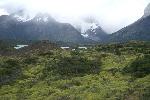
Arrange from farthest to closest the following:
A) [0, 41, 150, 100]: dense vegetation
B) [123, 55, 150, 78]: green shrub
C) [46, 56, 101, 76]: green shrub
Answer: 1. [46, 56, 101, 76]: green shrub
2. [123, 55, 150, 78]: green shrub
3. [0, 41, 150, 100]: dense vegetation

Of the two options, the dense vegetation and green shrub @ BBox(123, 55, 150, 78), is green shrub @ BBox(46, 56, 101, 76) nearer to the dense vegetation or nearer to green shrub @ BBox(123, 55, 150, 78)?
the dense vegetation

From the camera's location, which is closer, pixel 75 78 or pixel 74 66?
pixel 75 78

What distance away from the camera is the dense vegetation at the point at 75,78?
50.1 metres

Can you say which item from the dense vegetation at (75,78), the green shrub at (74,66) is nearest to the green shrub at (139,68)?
the dense vegetation at (75,78)

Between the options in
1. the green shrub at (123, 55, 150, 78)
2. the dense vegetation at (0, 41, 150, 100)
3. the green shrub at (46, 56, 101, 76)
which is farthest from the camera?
the green shrub at (46, 56, 101, 76)

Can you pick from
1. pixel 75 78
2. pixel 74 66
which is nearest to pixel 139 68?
pixel 75 78

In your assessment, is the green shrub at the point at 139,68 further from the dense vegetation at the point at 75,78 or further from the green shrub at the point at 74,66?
the green shrub at the point at 74,66

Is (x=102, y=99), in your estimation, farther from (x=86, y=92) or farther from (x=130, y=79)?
(x=130, y=79)

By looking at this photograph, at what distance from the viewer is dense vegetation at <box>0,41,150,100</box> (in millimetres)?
50097

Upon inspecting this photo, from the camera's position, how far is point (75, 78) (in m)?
60.9

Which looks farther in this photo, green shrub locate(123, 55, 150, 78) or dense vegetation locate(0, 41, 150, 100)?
green shrub locate(123, 55, 150, 78)

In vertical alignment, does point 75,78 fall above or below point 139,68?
below

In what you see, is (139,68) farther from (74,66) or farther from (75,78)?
(74,66)

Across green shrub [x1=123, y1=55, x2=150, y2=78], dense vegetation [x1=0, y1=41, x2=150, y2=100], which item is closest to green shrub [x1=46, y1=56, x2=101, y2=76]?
dense vegetation [x1=0, y1=41, x2=150, y2=100]
